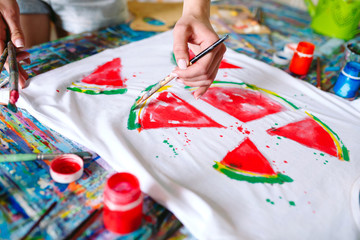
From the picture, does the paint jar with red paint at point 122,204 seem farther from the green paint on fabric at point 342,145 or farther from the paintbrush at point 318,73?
the paintbrush at point 318,73

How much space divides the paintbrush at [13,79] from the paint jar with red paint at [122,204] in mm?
337

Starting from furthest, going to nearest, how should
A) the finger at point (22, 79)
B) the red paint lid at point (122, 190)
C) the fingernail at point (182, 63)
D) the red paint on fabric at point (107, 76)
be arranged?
the red paint on fabric at point (107, 76) < the finger at point (22, 79) < the fingernail at point (182, 63) < the red paint lid at point (122, 190)

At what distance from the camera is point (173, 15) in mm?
1770

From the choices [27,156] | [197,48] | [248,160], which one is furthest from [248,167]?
[27,156]

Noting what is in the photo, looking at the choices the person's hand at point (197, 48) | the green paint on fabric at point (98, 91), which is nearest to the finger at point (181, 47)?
the person's hand at point (197, 48)

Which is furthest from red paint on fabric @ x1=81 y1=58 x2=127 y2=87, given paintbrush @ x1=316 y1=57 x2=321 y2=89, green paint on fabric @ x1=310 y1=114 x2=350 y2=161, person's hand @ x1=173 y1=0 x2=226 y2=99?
paintbrush @ x1=316 y1=57 x2=321 y2=89

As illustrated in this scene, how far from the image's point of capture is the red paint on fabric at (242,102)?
1.01m

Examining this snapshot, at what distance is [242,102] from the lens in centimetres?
106

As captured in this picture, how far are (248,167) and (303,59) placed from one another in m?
0.74

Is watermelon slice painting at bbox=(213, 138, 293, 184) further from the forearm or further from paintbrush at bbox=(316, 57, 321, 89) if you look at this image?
paintbrush at bbox=(316, 57, 321, 89)

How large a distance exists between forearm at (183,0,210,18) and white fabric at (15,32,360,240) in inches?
10.2

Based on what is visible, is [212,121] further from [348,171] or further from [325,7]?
[325,7]

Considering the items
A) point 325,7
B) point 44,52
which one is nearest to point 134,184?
point 44,52

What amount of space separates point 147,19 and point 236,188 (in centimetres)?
126
